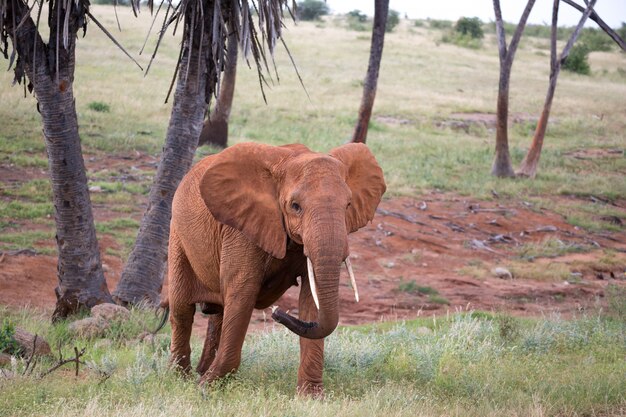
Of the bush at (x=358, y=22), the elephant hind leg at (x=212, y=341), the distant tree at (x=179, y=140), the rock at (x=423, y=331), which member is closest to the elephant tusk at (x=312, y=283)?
the elephant hind leg at (x=212, y=341)

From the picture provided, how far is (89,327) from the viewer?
9.27 metres

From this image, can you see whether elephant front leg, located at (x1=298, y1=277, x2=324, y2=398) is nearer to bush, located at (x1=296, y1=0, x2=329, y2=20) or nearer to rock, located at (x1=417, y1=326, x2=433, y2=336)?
rock, located at (x1=417, y1=326, x2=433, y2=336)

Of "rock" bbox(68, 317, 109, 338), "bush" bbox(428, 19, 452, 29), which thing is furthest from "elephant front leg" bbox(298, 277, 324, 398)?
"bush" bbox(428, 19, 452, 29)

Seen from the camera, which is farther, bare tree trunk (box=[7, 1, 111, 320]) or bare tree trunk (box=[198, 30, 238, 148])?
bare tree trunk (box=[198, 30, 238, 148])

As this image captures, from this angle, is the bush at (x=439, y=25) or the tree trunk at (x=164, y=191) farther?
the bush at (x=439, y=25)

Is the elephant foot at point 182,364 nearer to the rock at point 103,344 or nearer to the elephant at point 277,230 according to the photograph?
the elephant at point 277,230

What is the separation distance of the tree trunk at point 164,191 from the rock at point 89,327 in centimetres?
138

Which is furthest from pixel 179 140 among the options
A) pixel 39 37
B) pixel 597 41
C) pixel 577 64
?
pixel 597 41

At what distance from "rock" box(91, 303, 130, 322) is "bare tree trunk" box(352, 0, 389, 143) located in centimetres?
976

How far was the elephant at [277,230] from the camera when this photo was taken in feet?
19.4

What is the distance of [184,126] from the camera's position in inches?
423

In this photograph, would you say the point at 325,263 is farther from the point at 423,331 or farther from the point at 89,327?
the point at 423,331

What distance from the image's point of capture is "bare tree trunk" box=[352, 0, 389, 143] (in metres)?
17.9

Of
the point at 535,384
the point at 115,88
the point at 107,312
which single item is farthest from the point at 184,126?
the point at 115,88
